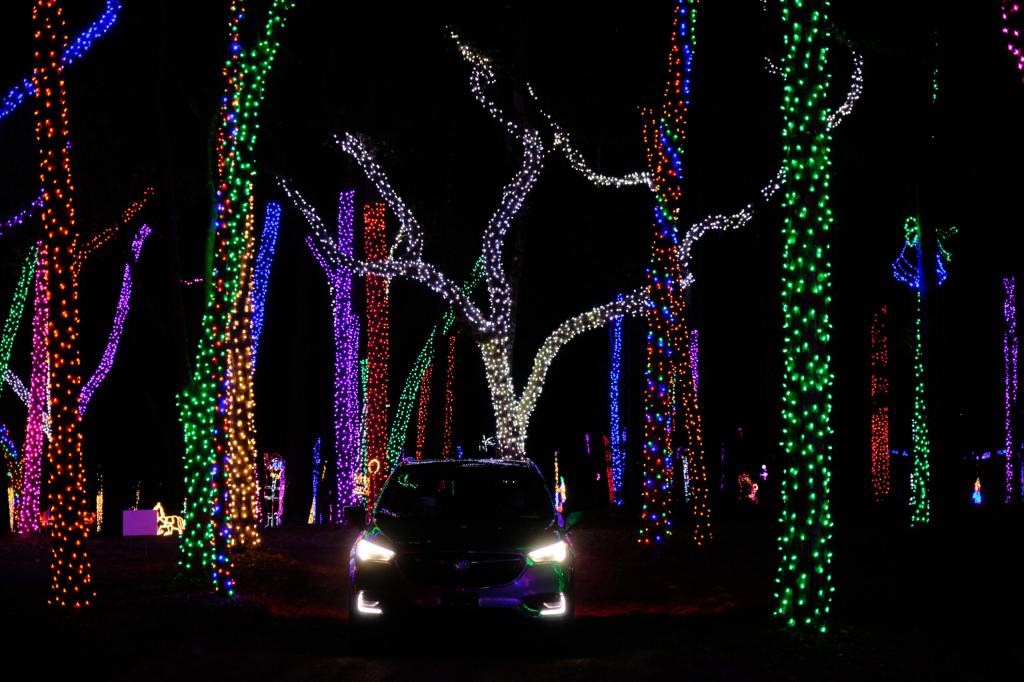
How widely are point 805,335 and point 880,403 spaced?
30487 millimetres

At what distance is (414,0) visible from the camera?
2597 cm

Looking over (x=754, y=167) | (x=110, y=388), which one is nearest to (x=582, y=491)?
(x=110, y=388)

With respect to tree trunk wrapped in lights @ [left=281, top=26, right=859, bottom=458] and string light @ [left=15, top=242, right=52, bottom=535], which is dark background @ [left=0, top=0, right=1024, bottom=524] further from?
string light @ [left=15, top=242, right=52, bottom=535]

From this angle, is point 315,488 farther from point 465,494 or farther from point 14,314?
point 465,494

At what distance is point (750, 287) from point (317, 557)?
35927mm

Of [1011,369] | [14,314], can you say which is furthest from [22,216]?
[1011,369]

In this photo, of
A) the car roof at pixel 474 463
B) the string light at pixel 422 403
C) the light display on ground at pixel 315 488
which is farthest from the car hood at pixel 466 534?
the string light at pixel 422 403

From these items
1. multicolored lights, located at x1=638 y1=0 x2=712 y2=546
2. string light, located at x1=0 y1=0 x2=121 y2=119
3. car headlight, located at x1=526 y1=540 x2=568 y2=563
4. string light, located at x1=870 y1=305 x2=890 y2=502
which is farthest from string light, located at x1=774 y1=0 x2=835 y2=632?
string light, located at x1=870 y1=305 x2=890 y2=502

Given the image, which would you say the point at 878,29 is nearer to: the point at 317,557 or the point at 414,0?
the point at 414,0

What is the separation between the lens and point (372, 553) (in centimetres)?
1131

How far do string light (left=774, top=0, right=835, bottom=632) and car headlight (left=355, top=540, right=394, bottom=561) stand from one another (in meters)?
3.71

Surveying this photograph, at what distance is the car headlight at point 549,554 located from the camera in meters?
11.2

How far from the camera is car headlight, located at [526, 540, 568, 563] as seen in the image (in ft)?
36.7

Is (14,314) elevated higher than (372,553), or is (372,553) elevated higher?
(14,314)
